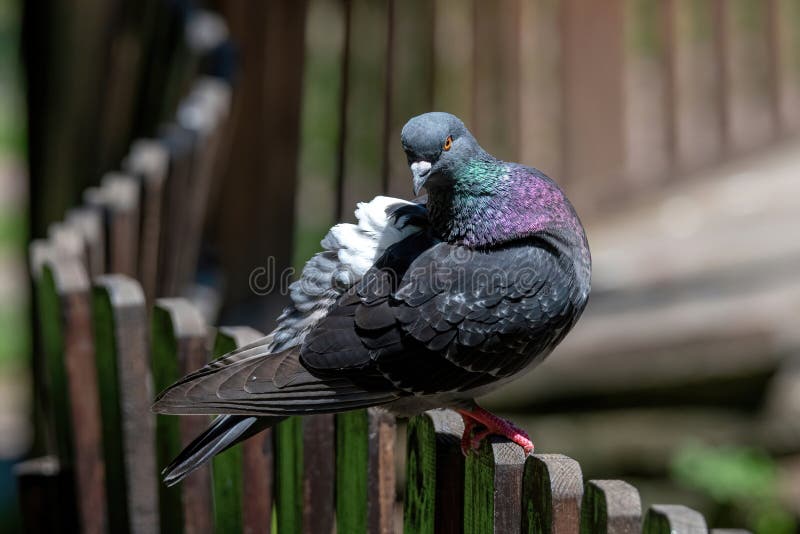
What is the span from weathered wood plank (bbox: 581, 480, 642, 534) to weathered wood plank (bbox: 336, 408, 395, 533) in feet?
2.10

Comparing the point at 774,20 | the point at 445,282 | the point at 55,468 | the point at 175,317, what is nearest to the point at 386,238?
the point at 445,282

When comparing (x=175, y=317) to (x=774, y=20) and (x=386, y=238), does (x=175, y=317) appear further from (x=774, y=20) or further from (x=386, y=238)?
(x=774, y=20)

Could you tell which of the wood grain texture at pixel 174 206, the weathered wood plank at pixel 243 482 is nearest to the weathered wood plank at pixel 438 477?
the weathered wood plank at pixel 243 482

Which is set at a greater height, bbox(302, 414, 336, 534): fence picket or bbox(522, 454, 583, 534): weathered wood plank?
bbox(522, 454, 583, 534): weathered wood plank

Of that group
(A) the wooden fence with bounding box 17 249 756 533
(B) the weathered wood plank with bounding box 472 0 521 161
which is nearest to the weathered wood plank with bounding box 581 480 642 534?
(A) the wooden fence with bounding box 17 249 756 533

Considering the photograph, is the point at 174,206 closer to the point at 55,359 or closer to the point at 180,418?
the point at 55,359

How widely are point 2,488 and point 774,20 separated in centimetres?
468

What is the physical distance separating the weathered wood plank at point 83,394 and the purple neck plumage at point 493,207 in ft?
4.04

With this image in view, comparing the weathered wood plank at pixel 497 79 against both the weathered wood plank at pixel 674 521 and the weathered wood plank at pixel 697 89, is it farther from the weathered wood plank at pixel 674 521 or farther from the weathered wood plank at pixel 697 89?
the weathered wood plank at pixel 674 521

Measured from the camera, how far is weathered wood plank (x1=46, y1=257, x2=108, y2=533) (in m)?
3.39

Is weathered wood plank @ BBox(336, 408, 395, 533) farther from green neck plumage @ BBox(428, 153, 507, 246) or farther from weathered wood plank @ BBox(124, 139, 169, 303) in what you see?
weathered wood plank @ BBox(124, 139, 169, 303)

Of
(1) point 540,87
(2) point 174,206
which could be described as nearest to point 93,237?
(2) point 174,206

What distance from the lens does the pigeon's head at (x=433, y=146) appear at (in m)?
2.62

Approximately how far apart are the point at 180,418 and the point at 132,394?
0.27 metres
